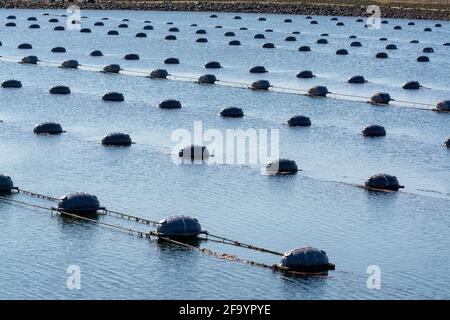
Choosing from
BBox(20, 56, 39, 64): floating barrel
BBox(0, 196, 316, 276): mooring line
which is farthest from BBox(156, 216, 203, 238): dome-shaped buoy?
BBox(20, 56, 39, 64): floating barrel

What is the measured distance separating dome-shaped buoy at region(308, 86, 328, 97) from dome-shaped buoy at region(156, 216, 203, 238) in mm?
42884

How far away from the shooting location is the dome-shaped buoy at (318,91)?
294 feet

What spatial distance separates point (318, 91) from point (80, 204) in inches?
1598

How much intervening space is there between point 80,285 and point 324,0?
14539 cm

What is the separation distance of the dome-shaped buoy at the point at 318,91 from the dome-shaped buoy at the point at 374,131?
1723cm

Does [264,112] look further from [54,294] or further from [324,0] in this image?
[324,0]

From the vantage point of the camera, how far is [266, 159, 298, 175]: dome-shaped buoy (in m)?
60.3

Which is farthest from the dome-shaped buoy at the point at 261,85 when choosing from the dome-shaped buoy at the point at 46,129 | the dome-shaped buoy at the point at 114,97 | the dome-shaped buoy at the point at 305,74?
the dome-shaped buoy at the point at 46,129

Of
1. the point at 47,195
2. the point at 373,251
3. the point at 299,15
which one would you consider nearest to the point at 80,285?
the point at 373,251

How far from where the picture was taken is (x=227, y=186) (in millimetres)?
57562

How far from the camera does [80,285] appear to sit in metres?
41.0

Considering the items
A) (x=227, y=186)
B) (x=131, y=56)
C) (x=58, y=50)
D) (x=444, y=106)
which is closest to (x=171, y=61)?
(x=131, y=56)

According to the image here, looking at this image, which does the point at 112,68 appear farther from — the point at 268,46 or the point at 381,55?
the point at 381,55

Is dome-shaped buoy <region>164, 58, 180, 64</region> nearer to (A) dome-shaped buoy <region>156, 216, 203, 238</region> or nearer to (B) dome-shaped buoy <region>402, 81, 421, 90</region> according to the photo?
(B) dome-shaped buoy <region>402, 81, 421, 90</region>
